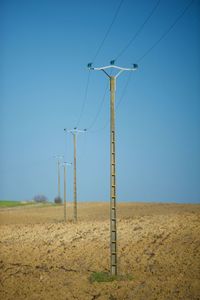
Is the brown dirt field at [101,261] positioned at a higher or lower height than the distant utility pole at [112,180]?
lower

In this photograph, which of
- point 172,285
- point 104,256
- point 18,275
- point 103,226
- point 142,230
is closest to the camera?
point 172,285

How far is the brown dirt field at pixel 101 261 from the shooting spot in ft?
57.5

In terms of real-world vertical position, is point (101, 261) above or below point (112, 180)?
below

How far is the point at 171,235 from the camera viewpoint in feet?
96.4

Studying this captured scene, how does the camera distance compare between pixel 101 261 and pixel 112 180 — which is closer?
pixel 112 180

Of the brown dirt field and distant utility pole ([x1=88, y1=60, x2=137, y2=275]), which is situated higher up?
distant utility pole ([x1=88, y1=60, x2=137, y2=275])

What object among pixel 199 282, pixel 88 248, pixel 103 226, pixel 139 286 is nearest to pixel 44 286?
pixel 139 286

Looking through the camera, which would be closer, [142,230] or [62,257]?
[62,257]

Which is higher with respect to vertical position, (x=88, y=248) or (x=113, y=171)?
(x=113, y=171)

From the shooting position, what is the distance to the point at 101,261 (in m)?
23.7

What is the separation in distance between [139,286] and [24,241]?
57.8ft

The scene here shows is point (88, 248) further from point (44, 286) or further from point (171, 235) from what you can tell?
point (44, 286)

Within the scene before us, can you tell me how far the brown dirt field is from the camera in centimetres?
1753

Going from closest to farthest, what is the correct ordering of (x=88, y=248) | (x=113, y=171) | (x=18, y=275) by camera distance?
(x=113, y=171)
(x=18, y=275)
(x=88, y=248)
